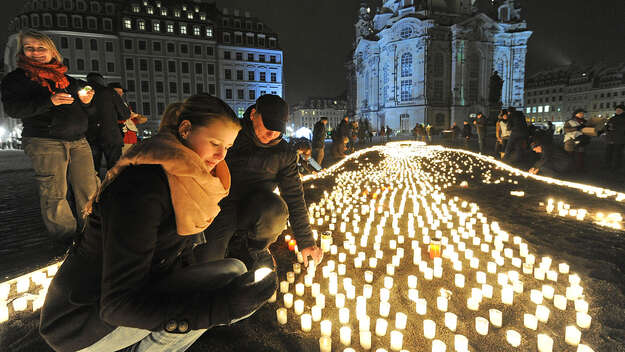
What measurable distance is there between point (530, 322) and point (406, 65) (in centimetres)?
5050

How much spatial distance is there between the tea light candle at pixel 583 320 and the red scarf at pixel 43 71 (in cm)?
528

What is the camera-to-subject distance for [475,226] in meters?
5.11

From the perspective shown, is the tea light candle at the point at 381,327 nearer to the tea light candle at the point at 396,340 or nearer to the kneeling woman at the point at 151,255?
the tea light candle at the point at 396,340

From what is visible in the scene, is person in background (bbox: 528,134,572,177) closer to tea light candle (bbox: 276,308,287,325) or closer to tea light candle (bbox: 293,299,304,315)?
tea light candle (bbox: 293,299,304,315)

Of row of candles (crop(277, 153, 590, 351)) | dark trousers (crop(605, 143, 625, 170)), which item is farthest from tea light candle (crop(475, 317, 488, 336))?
dark trousers (crop(605, 143, 625, 170))

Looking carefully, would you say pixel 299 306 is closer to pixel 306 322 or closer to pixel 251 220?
pixel 306 322

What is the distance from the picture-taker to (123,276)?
48.2 inches

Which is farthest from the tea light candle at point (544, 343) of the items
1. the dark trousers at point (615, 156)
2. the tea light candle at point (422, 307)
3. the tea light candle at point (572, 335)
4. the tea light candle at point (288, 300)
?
the dark trousers at point (615, 156)

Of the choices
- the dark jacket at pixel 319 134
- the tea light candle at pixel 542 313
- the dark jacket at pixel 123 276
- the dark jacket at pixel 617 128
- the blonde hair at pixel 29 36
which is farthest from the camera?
the dark jacket at pixel 319 134

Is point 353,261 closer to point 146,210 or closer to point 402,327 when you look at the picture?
point 402,327

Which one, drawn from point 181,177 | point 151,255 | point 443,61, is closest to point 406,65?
point 443,61

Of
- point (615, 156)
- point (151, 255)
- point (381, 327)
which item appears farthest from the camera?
point (615, 156)

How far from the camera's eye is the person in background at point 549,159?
31.6 feet

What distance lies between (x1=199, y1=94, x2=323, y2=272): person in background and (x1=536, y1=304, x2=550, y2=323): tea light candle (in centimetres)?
178
